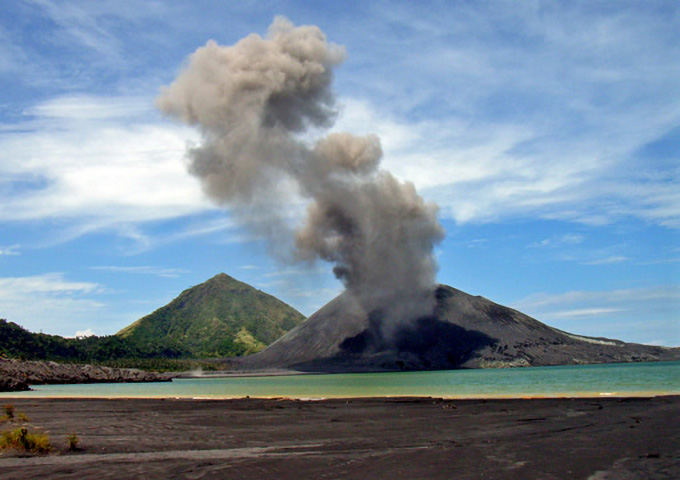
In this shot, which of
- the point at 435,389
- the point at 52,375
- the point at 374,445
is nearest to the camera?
the point at 374,445

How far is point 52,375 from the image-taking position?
421 ft

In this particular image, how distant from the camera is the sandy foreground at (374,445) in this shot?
15188mm

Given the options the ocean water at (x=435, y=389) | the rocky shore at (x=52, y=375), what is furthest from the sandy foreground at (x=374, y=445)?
the rocky shore at (x=52, y=375)

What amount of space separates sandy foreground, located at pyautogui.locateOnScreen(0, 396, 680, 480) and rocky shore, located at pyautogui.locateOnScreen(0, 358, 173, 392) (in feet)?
224

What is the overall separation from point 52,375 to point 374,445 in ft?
424

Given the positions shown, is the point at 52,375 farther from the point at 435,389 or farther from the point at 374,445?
the point at 374,445

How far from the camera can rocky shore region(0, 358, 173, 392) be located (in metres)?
92.6

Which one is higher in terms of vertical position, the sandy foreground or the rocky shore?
the sandy foreground

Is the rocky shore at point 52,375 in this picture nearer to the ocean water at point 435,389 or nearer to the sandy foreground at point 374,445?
the ocean water at point 435,389

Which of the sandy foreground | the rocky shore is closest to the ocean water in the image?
the rocky shore

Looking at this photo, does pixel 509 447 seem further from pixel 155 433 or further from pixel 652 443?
pixel 155 433

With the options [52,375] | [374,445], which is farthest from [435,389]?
[52,375]

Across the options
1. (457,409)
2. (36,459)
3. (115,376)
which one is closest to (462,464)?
(36,459)

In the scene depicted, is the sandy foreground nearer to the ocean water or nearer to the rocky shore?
the ocean water
